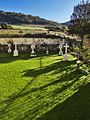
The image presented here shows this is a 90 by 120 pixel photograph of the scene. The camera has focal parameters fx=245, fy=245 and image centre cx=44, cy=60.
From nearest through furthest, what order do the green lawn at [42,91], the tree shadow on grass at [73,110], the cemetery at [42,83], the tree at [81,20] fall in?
1. the tree shadow on grass at [73,110]
2. the green lawn at [42,91]
3. the cemetery at [42,83]
4. the tree at [81,20]

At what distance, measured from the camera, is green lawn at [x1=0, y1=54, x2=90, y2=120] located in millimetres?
11836

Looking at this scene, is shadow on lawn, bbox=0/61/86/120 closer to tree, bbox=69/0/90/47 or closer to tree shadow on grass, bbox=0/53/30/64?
tree shadow on grass, bbox=0/53/30/64

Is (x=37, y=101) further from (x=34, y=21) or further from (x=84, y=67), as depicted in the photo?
(x=34, y=21)

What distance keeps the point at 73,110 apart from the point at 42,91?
2856mm

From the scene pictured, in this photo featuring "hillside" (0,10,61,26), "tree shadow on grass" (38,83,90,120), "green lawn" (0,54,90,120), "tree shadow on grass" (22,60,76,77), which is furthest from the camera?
"hillside" (0,10,61,26)

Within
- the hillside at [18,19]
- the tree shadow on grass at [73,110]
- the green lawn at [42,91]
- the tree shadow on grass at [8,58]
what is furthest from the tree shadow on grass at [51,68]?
the hillside at [18,19]

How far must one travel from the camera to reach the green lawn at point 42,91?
38.8ft

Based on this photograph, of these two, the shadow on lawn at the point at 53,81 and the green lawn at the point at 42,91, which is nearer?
the green lawn at the point at 42,91

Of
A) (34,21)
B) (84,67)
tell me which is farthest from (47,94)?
(34,21)

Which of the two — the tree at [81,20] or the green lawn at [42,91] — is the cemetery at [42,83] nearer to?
the green lawn at [42,91]

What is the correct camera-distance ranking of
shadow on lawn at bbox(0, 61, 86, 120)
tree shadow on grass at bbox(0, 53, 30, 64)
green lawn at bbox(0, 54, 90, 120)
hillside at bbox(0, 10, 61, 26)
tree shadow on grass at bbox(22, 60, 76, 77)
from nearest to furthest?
green lawn at bbox(0, 54, 90, 120)
shadow on lawn at bbox(0, 61, 86, 120)
tree shadow on grass at bbox(22, 60, 76, 77)
tree shadow on grass at bbox(0, 53, 30, 64)
hillside at bbox(0, 10, 61, 26)

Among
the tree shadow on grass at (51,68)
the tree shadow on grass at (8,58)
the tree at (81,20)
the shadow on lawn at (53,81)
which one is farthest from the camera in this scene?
the tree at (81,20)

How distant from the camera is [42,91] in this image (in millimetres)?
14508

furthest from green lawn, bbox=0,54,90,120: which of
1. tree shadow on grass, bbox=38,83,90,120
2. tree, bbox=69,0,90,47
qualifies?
tree, bbox=69,0,90,47
